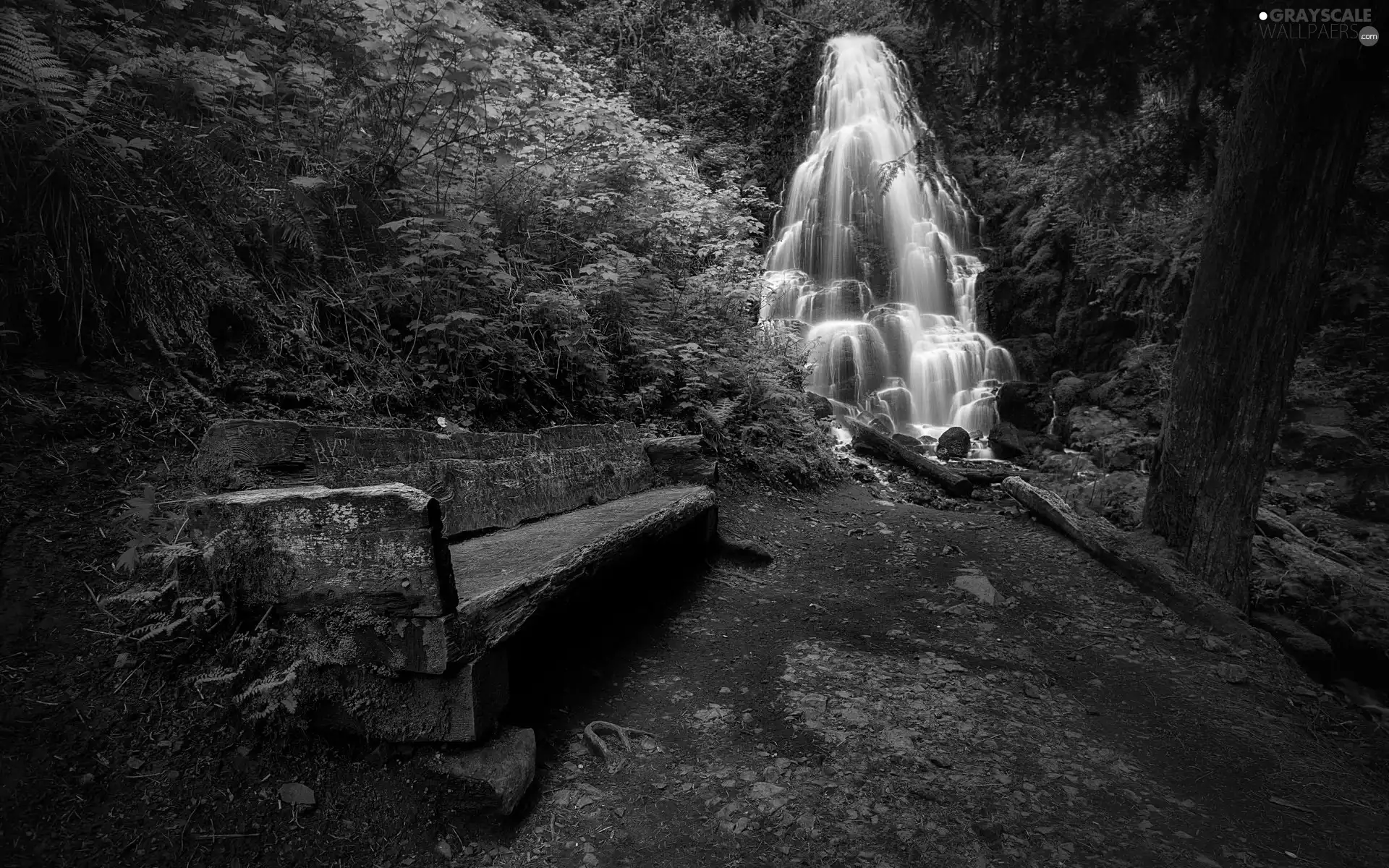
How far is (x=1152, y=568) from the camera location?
4566 mm

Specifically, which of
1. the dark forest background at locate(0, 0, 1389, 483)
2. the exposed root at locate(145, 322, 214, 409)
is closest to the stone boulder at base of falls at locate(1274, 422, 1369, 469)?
the dark forest background at locate(0, 0, 1389, 483)

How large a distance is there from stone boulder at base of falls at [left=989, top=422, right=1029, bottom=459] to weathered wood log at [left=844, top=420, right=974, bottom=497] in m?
2.63

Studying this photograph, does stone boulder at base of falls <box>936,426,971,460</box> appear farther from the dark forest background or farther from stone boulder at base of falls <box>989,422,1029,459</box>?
the dark forest background

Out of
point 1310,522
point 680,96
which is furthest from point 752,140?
point 1310,522

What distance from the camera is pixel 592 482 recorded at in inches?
168

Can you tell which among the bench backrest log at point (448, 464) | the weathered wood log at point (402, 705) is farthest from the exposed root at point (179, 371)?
A: the weathered wood log at point (402, 705)

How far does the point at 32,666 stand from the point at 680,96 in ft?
58.5

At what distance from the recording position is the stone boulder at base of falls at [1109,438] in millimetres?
8891

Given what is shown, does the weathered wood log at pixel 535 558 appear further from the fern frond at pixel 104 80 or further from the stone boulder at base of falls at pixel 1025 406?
the stone boulder at base of falls at pixel 1025 406

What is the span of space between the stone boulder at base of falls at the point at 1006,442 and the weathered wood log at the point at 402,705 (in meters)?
10.9

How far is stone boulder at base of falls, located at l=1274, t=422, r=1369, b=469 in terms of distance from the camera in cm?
801

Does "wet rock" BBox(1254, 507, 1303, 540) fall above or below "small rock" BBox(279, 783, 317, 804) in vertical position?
below

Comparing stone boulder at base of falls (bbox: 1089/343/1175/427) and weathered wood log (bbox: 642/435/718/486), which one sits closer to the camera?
weathered wood log (bbox: 642/435/718/486)

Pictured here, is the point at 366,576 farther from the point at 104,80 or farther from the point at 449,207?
the point at 449,207
